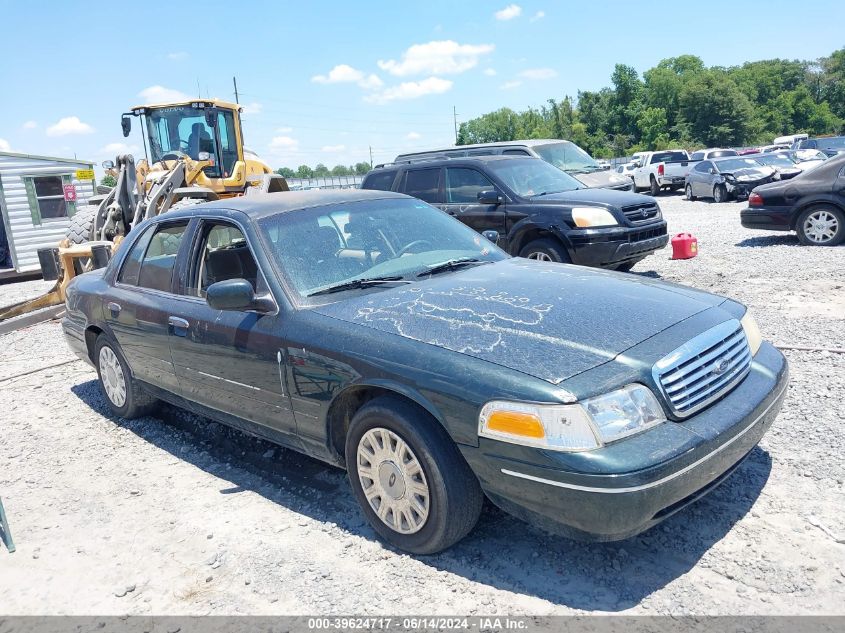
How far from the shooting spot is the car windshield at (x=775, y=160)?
795 inches

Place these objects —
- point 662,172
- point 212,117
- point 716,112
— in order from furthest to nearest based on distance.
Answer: point 716,112 → point 662,172 → point 212,117

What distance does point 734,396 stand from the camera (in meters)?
3.10

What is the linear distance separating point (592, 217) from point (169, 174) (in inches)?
283

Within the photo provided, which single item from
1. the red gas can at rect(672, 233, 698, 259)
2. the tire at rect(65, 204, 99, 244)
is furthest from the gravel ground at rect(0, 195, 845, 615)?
the tire at rect(65, 204, 99, 244)

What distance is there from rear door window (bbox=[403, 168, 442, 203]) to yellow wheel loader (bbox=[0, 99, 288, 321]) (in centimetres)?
342

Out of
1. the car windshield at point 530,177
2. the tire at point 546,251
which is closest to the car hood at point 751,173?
the car windshield at point 530,177

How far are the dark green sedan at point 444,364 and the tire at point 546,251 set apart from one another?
3.64 metres

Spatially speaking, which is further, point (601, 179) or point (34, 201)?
point (34, 201)

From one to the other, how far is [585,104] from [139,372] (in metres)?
90.6

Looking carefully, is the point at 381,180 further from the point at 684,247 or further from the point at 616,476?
Answer: the point at 616,476

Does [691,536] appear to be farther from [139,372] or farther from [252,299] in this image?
[139,372]

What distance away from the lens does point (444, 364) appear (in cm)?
293

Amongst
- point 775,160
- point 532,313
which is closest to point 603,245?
point 532,313

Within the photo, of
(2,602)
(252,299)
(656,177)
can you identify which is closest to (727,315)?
(252,299)
